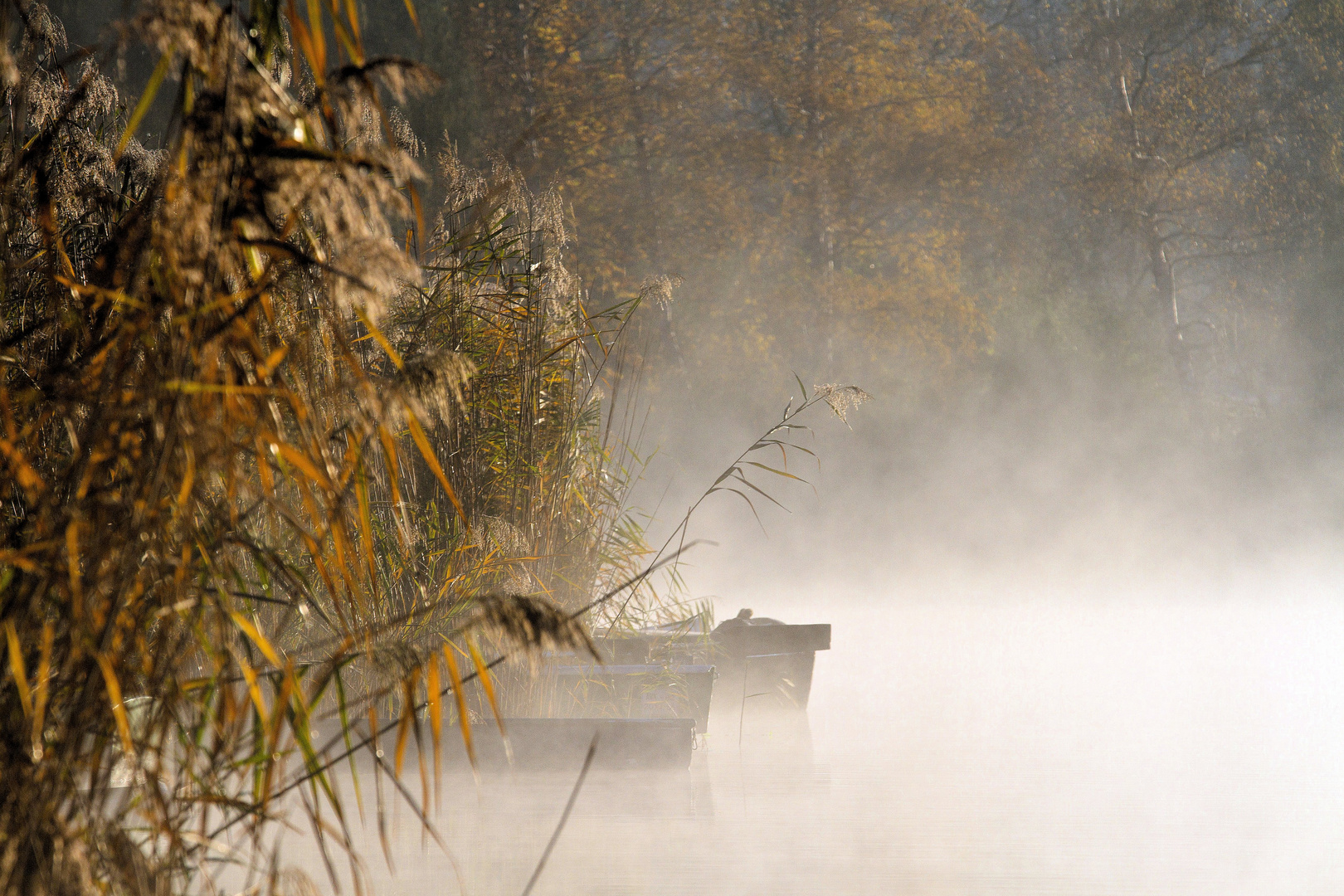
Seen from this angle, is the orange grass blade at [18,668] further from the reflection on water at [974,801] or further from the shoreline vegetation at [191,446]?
the reflection on water at [974,801]

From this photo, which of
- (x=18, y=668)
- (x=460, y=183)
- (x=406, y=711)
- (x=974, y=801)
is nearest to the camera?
(x=18, y=668)

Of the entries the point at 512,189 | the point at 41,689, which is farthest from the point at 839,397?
the point at 41,689

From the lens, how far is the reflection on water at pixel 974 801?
2113 mm

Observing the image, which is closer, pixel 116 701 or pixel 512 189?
pixel 116 701

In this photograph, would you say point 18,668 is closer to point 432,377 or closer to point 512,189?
point 432,377

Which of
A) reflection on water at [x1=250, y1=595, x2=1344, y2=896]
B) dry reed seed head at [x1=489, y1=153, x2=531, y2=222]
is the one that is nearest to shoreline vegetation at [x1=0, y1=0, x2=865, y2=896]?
reflection on water at [x1=250, y1=595, x2=1344, y2=896]

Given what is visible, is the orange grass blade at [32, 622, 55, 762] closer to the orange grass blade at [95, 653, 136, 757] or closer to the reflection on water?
the orange grass blade at [95, 653, 136, 757]

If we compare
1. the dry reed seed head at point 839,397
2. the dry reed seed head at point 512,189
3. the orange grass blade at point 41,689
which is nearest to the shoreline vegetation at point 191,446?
the orange grass blade at point 41,689

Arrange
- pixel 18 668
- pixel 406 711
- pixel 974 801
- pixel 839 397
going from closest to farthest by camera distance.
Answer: pixel 18 668, pixel 406 711, pixel 839 397, pixel 974 801

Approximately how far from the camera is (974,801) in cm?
271

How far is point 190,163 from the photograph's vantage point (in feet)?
2.89

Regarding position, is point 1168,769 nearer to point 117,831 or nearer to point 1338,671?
point 1338,671

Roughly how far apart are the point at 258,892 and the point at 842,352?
8885 mm

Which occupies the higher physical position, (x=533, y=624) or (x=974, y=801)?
(x=533, y=624)
